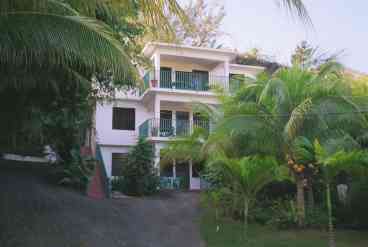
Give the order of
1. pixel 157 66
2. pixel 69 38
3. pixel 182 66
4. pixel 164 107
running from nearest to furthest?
1. pixel 69 38
2. pixel 157 66
3. pixel 164 107
4. pixel 182 66

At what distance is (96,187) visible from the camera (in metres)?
19.0

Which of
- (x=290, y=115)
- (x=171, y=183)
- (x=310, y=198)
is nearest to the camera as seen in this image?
(x=290, y=115)

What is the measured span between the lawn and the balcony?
400 inches

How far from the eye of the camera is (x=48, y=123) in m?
14.9

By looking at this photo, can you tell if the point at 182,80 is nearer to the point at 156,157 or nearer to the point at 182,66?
the point at 182,66

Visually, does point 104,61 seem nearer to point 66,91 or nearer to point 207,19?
point 66,91

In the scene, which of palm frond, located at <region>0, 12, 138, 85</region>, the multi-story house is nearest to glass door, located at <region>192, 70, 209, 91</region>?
the multi-story house

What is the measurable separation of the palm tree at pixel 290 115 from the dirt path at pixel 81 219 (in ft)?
11.2

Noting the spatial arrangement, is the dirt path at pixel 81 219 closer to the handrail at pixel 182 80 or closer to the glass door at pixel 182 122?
the glass door at pixel 182 122

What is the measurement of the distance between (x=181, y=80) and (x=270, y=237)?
41.1 feet

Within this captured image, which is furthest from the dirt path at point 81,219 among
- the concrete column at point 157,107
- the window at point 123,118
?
the window at point 123,118

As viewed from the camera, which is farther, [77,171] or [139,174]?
[139,174]

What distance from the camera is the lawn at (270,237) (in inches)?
527

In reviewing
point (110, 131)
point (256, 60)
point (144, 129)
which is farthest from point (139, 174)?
point (256, 60)
